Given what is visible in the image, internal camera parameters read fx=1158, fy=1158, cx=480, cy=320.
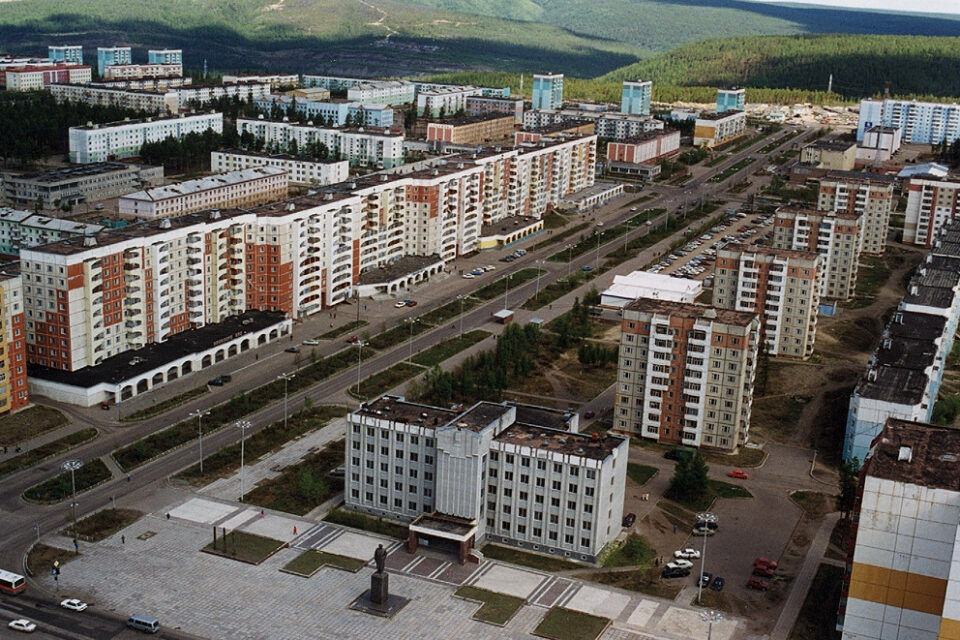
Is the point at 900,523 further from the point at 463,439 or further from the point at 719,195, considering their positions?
the point at 719,195

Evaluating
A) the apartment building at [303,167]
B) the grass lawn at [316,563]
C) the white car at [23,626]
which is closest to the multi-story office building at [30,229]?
the apartment building at [303,167]

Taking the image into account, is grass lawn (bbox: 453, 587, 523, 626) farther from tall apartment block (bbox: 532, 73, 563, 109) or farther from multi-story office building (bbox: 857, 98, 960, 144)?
tall apartment block (bbox: 532, 73, 563, 109)

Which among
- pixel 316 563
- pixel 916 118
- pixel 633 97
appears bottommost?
pixel 316 563

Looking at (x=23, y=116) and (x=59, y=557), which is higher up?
(x=23, y=116)

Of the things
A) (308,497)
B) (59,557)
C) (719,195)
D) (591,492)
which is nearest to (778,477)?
(591,492)

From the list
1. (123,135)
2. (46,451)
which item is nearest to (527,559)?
(46,451)

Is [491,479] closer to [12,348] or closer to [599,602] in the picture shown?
[599,602]
